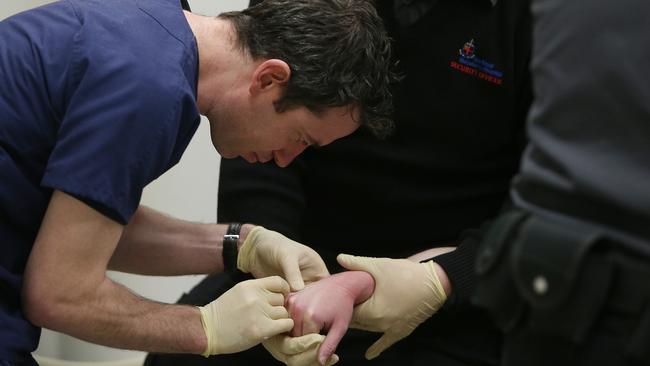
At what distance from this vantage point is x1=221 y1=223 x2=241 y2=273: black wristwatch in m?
1.61

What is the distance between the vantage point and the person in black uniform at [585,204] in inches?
28.5

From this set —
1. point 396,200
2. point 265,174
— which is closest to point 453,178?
point 396,200

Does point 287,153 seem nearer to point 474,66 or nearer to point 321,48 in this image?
point 321,48

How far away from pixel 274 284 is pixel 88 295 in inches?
12.6

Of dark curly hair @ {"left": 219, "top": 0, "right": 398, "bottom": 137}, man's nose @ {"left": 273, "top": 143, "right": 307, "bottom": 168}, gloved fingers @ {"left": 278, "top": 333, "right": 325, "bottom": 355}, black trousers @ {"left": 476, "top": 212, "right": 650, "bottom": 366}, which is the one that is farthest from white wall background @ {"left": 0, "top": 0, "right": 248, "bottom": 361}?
black trousers @ {"left": 476, "top": 212, "right": 650, "bottom": 366}

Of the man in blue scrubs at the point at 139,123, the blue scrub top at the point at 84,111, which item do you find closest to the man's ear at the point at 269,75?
the man in blue scrubs at the point at 139,123

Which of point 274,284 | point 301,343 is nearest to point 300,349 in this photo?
point 301,343

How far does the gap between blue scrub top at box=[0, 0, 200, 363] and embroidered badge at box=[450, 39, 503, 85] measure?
Answer: 0.51m

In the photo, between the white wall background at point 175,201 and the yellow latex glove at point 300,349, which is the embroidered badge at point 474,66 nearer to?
the yellow latex glove at point 300,349

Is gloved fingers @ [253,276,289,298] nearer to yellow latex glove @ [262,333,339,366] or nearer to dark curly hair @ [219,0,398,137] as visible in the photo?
yellow latex glove @ [262,333,339,366]

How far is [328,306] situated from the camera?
1.38 metres

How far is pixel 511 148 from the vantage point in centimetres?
160

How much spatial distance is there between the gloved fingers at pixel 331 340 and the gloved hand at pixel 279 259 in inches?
4.4

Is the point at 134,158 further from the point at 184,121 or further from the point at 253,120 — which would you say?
the point at 253,120
